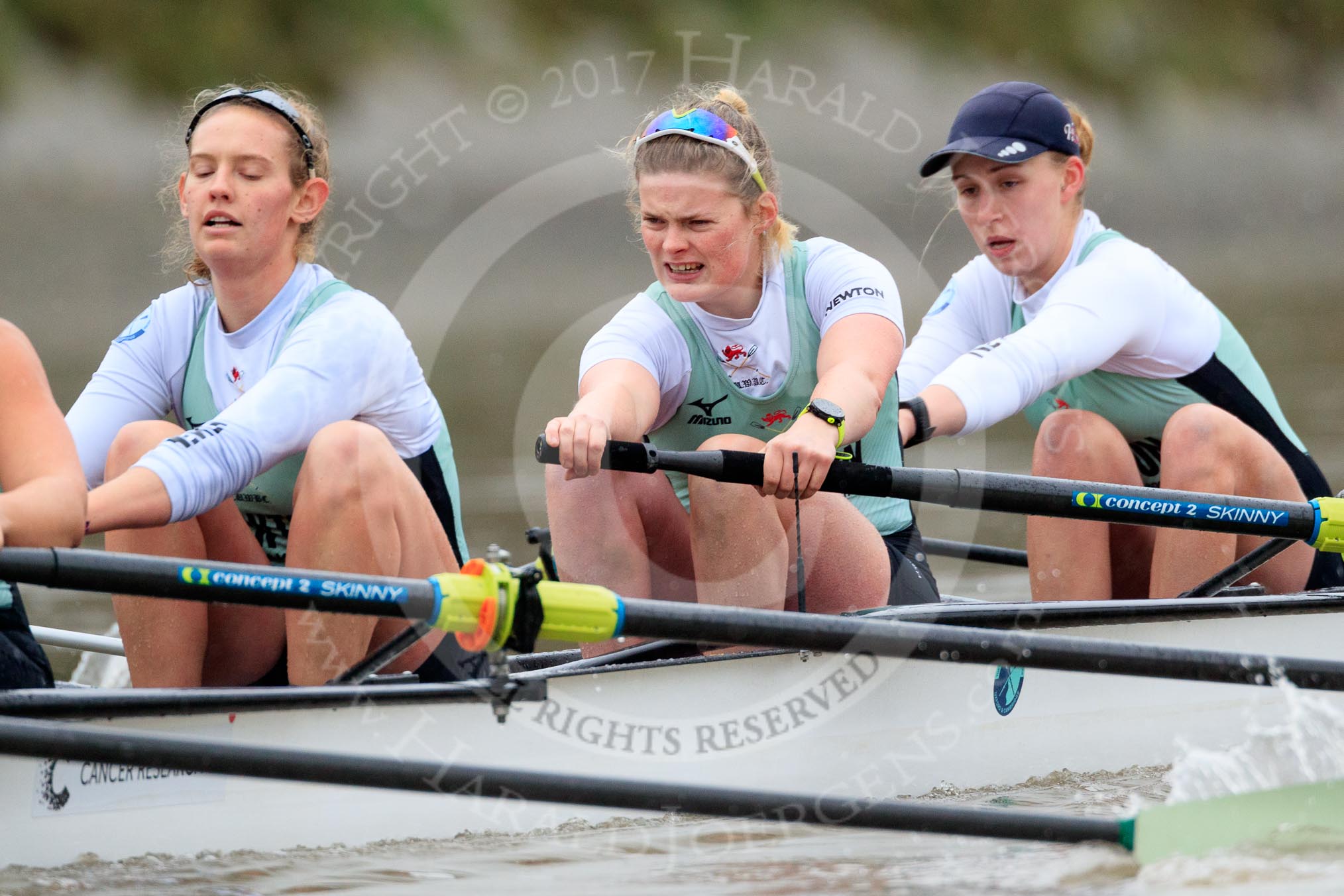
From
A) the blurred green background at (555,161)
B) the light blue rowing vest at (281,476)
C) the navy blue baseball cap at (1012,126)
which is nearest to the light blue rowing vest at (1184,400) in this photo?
the navy blue baseball cap at (1012,126)

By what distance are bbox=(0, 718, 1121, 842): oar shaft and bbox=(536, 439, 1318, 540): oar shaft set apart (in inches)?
22.5

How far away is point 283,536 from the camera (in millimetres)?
2717

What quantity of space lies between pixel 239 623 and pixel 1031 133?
1.82m

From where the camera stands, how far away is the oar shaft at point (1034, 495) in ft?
8.32

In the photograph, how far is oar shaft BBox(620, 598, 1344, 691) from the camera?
7.02 ft

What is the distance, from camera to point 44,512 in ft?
6.68

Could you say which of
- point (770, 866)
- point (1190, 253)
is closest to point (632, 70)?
point (1190, 253)

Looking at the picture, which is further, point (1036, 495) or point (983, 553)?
point (983, 553)

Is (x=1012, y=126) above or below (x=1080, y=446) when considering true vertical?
above

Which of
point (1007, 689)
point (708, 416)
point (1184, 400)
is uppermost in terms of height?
point (1184, 400)

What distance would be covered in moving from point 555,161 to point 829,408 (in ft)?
33.7

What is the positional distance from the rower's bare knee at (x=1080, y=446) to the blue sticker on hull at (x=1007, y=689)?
1.54 feet

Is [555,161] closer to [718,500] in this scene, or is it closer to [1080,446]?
[1080,446]

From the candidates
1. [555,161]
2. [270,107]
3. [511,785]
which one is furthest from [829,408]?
[555,161]
